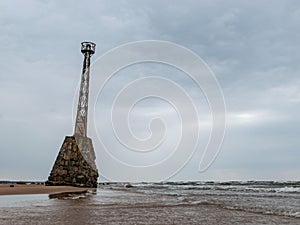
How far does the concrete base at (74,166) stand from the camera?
3850 cm

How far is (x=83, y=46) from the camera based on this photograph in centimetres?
4181

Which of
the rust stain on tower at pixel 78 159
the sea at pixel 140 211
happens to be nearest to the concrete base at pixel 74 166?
the rust stain on tower at pixel 78 159

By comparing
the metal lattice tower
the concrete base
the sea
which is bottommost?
the sea

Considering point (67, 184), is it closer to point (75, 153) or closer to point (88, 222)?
point (75, 153)

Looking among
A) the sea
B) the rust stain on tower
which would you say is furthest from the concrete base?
the sea

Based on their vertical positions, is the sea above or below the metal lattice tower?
below

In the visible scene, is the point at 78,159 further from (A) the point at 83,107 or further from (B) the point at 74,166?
(A) the point at 83,107

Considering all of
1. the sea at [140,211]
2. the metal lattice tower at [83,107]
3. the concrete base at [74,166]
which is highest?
the metal lattice tower at [83,107]

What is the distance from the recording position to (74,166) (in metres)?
39.0

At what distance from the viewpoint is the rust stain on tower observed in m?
38.6

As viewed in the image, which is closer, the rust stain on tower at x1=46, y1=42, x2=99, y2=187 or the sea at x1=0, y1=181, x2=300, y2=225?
the sea at x1=0, y1=181, x2=300, y2=225

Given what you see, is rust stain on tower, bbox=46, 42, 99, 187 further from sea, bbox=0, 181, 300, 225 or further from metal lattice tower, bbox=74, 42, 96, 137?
sea, bbox=0, 181, 300, 225

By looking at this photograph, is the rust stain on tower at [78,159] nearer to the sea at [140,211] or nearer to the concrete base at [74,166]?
the concrete base at [74,166]

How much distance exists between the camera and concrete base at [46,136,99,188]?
38.5 m
